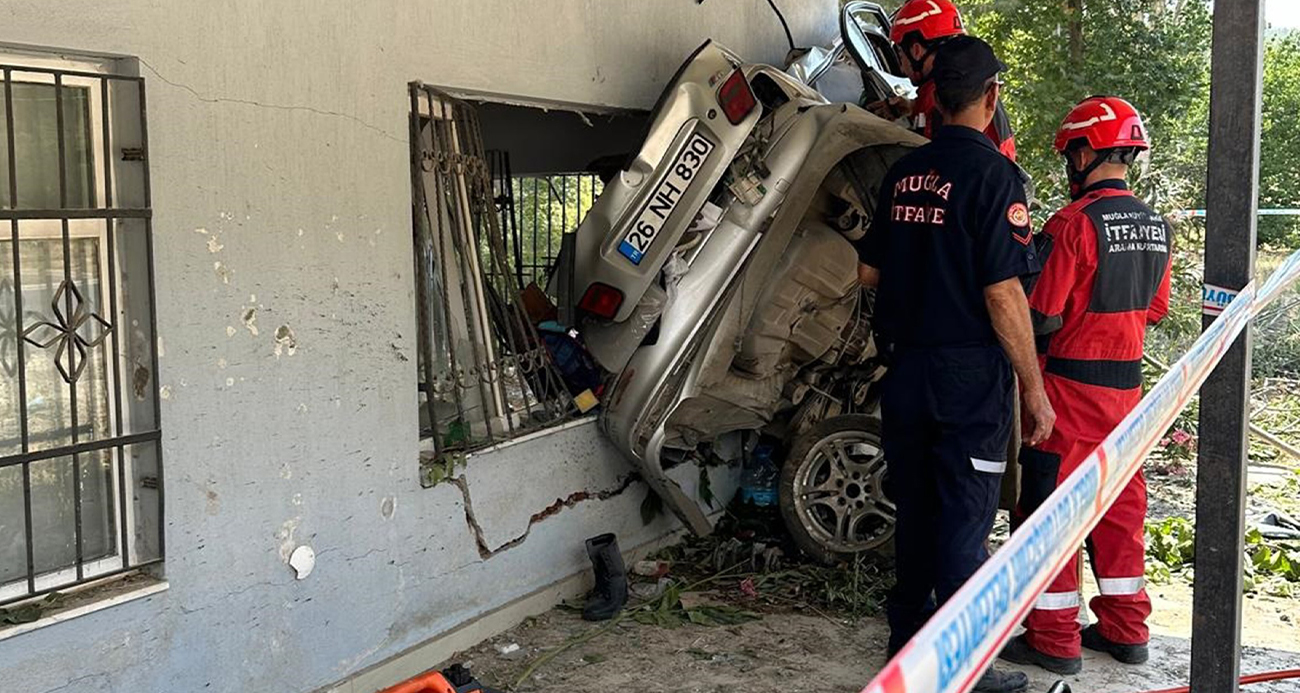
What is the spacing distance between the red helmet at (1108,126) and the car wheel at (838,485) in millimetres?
1694

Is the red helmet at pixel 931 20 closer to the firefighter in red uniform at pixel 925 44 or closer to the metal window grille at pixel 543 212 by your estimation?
the firefighter in red uniform at pixel 925 44

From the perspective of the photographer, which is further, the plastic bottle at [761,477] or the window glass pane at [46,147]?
the plastic bottle at [761,477]

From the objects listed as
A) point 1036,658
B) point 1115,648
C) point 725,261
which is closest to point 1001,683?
point 1036,658

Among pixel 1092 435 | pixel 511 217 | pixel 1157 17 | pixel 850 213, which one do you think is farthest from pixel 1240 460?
pixel 1157 17

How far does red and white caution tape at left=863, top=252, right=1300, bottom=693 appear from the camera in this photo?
146 cm

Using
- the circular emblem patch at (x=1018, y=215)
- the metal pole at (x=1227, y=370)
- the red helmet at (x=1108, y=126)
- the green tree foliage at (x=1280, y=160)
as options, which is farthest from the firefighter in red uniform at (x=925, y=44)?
the green tree foliage at (x=1280, y=160)

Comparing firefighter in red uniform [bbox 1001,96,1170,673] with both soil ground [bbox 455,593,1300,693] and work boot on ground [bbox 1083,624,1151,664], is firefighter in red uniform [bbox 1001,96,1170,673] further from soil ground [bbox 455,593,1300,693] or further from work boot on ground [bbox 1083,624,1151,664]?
soil ground [bbox 455,593,1300,693]

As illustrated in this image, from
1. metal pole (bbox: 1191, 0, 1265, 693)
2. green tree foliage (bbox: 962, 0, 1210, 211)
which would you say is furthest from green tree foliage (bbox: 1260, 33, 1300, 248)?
metal pole (bbox: 1191, 0, 1265, 693)

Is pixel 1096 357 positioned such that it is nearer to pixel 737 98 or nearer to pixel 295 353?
pixel 737 98

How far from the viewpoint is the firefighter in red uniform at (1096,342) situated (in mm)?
4582

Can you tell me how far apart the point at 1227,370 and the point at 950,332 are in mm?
927

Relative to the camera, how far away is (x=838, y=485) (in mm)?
5863

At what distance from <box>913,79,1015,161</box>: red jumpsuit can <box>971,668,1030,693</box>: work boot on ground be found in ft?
7.13

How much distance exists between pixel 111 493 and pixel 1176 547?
510 centimetres
